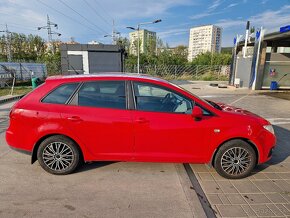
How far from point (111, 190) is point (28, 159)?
2004 millimetres

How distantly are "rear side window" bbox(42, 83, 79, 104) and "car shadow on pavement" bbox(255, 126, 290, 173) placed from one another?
3.49 m

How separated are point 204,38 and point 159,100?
85311 millimetres

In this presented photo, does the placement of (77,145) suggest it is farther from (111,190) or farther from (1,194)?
(1,194)

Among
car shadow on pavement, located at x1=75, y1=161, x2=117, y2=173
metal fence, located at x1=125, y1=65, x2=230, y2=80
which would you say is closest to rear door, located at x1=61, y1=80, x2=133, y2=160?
car shadow on pavement, located at x1=75, y1=161, x2=117, y2=173

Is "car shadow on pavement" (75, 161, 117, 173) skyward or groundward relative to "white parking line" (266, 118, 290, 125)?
groundward

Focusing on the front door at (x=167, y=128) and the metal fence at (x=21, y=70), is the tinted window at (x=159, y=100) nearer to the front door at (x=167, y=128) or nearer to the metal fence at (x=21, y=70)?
the front door at (x=167, y=128)

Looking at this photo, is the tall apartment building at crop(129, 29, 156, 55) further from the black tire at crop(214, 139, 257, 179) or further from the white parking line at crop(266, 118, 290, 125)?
the black tire at crop(214, 139, 257, 179)

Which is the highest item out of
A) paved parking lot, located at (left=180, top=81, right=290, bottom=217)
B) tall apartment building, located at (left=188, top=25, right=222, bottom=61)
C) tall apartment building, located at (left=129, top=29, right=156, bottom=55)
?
tall apartment building, located at (left=188, top=25, right=222, bottom=61)

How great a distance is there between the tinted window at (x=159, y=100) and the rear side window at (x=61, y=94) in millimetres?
1032

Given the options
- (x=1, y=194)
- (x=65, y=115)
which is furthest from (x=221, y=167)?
(x=1, y=194)

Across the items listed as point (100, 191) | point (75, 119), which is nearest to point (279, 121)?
point (100, 191)

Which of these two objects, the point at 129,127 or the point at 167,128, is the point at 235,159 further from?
the point at 129,127

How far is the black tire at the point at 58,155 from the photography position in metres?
3.32

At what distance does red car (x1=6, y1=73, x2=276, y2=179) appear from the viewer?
3219 mm
